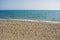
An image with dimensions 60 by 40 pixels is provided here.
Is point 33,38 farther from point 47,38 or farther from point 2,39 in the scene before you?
point 2,39

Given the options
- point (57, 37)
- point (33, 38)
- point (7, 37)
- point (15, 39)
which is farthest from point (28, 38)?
point (57, 37)

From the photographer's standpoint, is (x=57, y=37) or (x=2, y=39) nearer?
(x=2, y=39)

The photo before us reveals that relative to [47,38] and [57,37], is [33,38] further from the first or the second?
[57,37]

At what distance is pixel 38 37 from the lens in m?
7.13

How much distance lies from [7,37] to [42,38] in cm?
203

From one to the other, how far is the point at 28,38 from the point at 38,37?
2.01ft

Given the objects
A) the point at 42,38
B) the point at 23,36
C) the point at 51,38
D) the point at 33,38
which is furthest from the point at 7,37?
the point at 51,38

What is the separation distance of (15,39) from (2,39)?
0.72 m

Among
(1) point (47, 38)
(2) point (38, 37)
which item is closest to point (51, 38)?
(1) point (47, 38)

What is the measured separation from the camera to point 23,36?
23.9ft

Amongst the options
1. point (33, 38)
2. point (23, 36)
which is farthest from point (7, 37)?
point (33, 38)

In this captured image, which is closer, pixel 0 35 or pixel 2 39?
pixel 2 39

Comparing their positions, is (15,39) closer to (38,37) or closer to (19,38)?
(19,38)

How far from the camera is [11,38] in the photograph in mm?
6840
